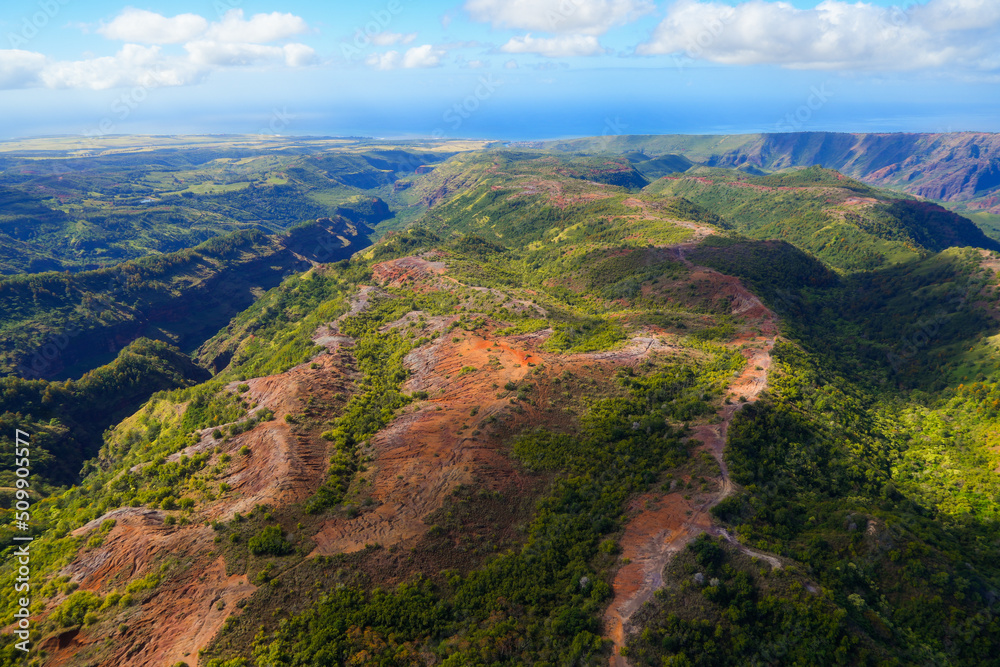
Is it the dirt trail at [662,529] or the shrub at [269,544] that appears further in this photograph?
the shrub at [269,544]

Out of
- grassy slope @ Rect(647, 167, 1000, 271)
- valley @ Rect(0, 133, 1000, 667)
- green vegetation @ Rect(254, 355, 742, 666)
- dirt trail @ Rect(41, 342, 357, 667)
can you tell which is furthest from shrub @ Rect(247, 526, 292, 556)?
grassy slope @ Rect(647, 167, 1000, 271)

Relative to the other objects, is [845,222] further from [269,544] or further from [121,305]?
[121,305]

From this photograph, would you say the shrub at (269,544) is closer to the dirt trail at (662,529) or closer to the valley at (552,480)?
the valley at (552,480)

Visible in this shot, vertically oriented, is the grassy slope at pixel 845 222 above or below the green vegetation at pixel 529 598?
above

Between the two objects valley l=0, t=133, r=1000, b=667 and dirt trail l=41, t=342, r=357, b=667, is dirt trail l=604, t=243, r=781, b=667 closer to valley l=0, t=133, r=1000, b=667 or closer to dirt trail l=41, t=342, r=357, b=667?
valley l=0, t=133, r=1000, b=667

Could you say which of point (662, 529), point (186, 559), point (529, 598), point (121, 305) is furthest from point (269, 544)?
point (121, 305)

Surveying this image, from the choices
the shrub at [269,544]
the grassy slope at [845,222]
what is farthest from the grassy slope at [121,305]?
the grassy slope at [845,222]

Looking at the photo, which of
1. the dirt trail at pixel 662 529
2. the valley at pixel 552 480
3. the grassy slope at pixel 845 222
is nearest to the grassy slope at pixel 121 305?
the valley at pixel 552 480

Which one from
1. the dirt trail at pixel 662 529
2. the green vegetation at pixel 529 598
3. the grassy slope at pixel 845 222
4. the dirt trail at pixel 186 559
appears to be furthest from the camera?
the grassy slope at pixel 845 222

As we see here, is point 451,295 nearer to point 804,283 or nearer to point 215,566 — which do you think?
point 215,566

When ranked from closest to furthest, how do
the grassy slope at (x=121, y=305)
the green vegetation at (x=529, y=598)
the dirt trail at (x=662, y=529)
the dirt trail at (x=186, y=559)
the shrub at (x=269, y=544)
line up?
1. the green vegetation at (x=529, y=598)
2. the dirt trail at (x=186, y=559)
3. the dirt trail at (x=662, y=529)
4. the shrub at (x=269, y=544)
5. the grassy slope at (x=121, y=305)
